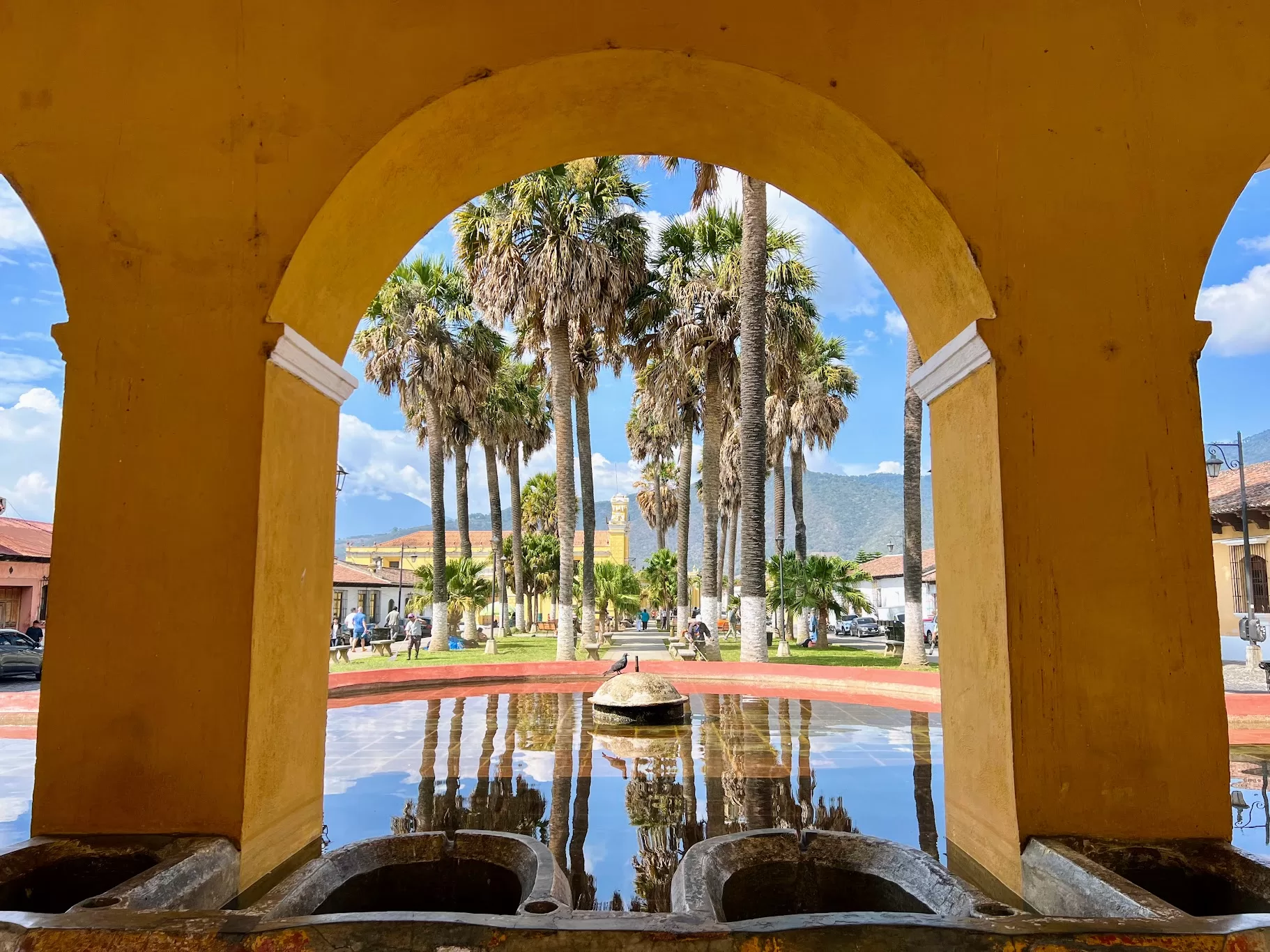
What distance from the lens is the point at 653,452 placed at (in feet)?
134

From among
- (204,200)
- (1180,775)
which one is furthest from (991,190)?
(204,200)

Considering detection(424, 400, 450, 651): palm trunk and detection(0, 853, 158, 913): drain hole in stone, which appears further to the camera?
detection(424, 400, 450, 651): palm trunk

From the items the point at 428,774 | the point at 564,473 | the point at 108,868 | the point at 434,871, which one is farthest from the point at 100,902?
the point at 564,473

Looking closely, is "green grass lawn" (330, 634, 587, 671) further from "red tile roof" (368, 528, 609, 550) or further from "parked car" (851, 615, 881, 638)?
"red tile roof" (368, 528, 609, 550)

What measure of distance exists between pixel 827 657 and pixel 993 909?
19.8 meters

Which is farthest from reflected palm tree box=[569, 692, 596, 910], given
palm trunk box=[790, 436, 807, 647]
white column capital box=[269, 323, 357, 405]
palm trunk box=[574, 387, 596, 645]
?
palm trunk box=[790, 436, 807, 647]

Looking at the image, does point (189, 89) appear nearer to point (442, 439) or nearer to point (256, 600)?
point (256, 600)

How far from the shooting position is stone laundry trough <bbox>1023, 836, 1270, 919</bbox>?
342 centimetres

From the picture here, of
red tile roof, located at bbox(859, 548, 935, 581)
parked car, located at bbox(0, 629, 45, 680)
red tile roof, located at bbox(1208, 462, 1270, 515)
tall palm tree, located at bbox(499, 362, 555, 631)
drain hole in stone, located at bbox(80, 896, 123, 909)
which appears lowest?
parked car, located at bbox(0, 629, 45, 680)

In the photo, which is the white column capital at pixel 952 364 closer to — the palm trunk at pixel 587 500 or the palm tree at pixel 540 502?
the palm trunk at pixel 587 500

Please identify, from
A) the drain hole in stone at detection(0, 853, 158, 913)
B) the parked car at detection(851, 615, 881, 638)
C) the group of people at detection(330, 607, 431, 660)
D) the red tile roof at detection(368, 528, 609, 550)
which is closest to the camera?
the drain hole in stone at detection(0, 853, 158, 913)

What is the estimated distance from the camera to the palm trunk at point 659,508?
4794 cm

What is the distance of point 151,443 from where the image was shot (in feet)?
13.8

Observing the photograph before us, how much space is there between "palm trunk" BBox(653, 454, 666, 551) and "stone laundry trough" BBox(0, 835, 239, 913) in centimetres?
4207
